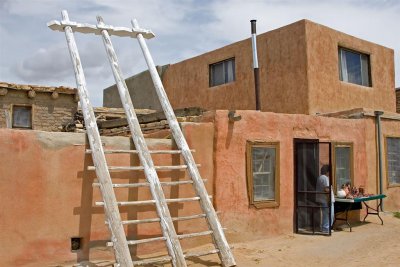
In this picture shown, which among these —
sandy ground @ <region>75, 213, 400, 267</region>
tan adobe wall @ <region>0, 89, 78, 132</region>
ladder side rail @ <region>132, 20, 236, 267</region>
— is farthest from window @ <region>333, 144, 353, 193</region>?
tan adobe wall @ <region>0, 89, 78, 132</region>

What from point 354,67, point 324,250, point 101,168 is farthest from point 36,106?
point 324,250

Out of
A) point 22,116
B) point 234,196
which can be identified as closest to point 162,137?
point 234,196

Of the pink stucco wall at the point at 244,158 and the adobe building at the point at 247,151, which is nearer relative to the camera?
the adobe building at the point at 247,151

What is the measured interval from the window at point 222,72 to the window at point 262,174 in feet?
20.4

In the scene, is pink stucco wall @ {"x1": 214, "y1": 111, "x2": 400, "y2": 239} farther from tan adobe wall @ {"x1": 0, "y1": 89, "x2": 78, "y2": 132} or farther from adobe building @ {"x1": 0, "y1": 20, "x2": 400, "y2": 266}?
tan adobe wall @ {"x1": 0, "y1": 89, "x2": 78, "y2": 132}

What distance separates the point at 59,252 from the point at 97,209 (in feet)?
2.81

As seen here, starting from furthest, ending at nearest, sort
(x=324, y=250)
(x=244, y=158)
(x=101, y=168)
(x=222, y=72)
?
(x=222, y=72)
(x=244, y=158)
(x=324, y=250)
(x=101, y=168)

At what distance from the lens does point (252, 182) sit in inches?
359

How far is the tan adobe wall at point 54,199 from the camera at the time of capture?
641cm

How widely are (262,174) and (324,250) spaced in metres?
2.03

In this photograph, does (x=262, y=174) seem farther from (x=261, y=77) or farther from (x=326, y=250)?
(x=261, y=77)

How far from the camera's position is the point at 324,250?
8.37 m

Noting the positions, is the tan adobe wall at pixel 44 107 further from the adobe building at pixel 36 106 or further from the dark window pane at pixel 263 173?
the dark window pane at pixel 263 173

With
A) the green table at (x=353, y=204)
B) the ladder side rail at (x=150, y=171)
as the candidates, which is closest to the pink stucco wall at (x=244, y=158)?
the green table at (x=353, y=204)
